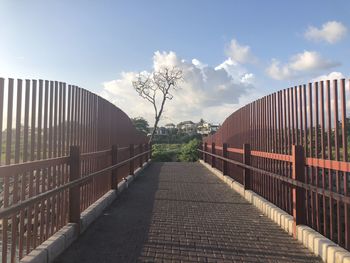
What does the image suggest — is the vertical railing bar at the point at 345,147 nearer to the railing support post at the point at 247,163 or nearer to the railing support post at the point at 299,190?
the railing support post at the point at 299,190

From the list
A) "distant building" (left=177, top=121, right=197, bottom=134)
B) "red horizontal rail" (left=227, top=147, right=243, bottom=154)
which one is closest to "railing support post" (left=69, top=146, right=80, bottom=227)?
"red horizontal rail" (left=227, top=147, right=243, bottom=154)

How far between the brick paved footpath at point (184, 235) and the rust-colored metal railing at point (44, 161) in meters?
0.60

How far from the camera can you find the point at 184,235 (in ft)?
20.7

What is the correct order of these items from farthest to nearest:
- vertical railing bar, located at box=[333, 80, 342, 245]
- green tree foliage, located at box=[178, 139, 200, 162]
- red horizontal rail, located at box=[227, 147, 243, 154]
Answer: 1. green tree foliage, located at box=[178, 139, 200, 162]
2. red horizontal rail, located at box=[227, 147, 243, 154]
3. vertical railing bar, located at box=[333, 80, 342, 245]

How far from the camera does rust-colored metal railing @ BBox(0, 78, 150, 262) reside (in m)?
4.42

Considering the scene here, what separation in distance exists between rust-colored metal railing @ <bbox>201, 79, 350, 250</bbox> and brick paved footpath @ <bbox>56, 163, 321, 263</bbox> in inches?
19.8

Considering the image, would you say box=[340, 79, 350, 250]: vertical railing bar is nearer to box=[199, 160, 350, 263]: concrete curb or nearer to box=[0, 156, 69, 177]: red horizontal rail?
box=[199, 160, 350, 263]: concrete curb

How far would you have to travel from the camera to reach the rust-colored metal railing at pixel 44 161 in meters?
4.42

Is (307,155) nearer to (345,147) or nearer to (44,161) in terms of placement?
(345,147)

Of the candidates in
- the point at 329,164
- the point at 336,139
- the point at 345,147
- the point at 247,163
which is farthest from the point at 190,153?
the point at 345,147

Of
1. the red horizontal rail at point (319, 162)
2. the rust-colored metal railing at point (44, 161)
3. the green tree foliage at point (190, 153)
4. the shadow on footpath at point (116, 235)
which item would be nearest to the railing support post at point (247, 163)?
the red horizontal rail at point (319, 162)

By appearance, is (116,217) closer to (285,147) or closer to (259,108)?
(285,147)

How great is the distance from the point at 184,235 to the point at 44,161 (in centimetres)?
243

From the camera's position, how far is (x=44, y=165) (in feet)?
17.0
